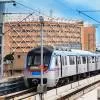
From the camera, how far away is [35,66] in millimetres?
26359

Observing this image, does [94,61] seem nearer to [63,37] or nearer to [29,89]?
[29,89]

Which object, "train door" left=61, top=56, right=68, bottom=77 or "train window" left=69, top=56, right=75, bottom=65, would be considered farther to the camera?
"train window" left=69, top=56, right=75, bottom=65

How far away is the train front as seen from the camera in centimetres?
2603

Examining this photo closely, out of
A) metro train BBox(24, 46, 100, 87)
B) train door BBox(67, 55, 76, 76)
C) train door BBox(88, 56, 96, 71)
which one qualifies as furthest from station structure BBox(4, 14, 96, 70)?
metro train BBox(24, 46, 100, 87)

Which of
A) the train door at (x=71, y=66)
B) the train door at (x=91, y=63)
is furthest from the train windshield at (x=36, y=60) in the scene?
the train door at (x=91, y=63)

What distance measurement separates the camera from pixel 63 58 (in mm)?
29297

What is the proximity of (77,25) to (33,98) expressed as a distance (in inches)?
5546

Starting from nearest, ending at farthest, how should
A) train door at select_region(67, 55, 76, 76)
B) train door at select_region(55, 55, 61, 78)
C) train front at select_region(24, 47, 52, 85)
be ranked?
1. train front at select_region(24, 47, 52, 85)
2. train door at select_region(55, 55, 61, 78)
3. train door at select_region(67, 55, 76, 76)

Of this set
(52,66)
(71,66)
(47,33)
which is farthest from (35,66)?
(47,33)

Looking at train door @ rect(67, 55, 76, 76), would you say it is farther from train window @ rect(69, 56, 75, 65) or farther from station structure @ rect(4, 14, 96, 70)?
station structure @ rect(4, 14, 96, 70)

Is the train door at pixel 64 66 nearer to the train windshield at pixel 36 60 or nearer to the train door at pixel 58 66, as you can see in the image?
the train door at pixel 58 66

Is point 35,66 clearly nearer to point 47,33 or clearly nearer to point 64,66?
point 64,66

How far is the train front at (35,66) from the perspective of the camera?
85.4ft

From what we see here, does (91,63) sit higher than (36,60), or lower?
lower
